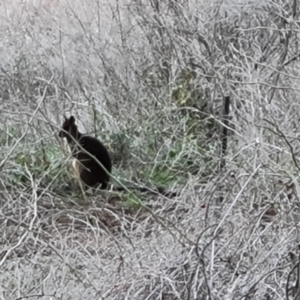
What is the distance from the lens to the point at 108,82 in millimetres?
6062

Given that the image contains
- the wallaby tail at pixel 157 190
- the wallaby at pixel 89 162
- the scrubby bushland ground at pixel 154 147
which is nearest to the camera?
the scrubby bushland ground at pixel 154 147

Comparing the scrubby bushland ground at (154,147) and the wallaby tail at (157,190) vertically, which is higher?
the scrubby bushland ground at (154,147)

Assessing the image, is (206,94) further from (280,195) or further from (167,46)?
(280,195)

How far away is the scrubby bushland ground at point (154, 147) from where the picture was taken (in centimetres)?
294

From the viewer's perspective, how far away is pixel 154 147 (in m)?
5.40

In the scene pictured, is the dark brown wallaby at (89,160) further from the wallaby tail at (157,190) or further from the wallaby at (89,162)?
the wallaby tail at (157,190)

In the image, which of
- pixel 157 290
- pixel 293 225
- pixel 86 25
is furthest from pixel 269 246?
pixel 86 25

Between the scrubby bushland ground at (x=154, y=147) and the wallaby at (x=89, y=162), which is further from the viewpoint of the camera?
the wallaby at (x=89, y=162)

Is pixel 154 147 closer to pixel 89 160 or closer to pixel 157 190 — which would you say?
pixel 89 160

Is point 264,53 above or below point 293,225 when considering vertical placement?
below

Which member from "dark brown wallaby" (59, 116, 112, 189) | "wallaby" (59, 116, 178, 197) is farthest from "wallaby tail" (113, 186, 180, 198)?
"dark brown wallaby" (59, 116, 112, 189)

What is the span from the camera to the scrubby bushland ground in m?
2.94

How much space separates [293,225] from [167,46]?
3.45 metres

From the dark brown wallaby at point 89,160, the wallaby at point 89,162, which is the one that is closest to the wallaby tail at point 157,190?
the wallaby at point 89,162
